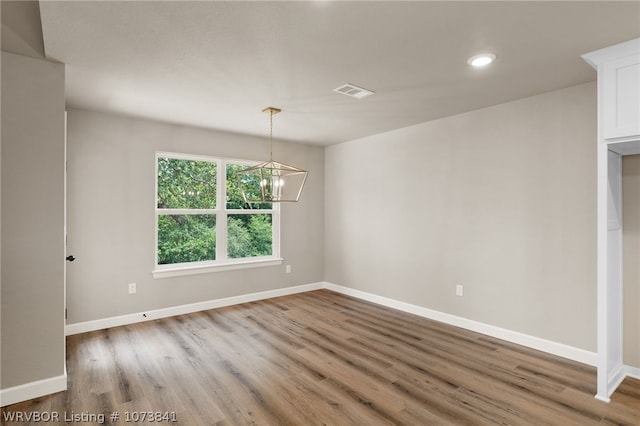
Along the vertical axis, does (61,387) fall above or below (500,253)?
below

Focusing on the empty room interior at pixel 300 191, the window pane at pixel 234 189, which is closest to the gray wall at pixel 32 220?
the empty room interior at pixel 300 191

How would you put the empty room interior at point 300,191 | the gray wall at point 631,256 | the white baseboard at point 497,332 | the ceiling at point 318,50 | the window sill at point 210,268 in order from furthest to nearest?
the window sill at point 210,268, the white baseboard at point 497,332, the gray wall at point 631,256, the empty room interior at point 300,191, the ceiling at point 318,50

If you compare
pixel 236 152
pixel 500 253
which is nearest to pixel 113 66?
pixel 236 152

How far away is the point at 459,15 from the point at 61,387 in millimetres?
3785

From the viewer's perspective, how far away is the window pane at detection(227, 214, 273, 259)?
518 cm

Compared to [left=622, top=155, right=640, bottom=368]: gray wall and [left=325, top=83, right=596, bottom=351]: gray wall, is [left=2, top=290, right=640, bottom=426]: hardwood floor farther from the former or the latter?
[left=325, top=83, right=596, bottom=351]: gray wall

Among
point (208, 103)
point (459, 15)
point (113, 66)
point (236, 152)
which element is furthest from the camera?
point (236, 152)

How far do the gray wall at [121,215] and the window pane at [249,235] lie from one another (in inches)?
13.8

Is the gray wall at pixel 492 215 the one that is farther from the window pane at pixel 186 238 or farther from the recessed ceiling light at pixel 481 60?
the window pane at pixel 186 238

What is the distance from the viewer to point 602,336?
8.29ft

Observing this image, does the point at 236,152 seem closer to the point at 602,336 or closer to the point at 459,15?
the point at 459,15

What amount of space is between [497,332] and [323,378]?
82.1 inches

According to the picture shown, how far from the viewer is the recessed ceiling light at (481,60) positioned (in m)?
2.57

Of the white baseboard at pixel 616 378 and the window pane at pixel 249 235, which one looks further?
the window pane at pixel 249 235
